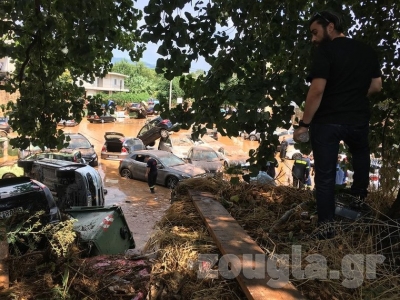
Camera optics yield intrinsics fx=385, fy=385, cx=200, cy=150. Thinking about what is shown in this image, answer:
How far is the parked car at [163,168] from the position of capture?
58.1 ft

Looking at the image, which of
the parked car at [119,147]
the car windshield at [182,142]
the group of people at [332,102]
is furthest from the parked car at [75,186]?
the car windshield at [182,142]

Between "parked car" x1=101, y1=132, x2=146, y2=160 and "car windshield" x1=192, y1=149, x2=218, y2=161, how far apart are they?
4.53m

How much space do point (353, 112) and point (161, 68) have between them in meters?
1.53

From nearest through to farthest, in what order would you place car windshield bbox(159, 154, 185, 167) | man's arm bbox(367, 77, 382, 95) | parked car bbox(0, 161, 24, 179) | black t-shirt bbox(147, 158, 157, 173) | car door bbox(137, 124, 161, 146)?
man's arm bbox(367, 77, 382, 95) → parked car bbox(0, 161, 24, 179) → black t-shirt bbox(147, 158, 157, 173) → car windshield bbox(159, 154, 185, 167) → car door bbox(137, 124, 161, 146)

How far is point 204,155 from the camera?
20469 millimetres

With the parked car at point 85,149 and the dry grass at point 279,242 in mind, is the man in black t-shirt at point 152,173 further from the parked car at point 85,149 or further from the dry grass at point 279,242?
the dry grass at point 279,242

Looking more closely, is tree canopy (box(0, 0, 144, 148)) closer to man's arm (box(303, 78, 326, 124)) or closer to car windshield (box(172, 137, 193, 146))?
man's arm (box(303, 78, 326, 124))

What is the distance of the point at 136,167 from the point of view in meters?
19.4

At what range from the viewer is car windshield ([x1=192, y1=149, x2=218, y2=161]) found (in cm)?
2033

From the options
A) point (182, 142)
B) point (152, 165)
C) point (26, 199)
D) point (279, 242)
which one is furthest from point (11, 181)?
point (182, 142)

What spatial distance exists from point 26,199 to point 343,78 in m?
4.32

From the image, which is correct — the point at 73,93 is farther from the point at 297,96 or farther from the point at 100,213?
the point at 297,96

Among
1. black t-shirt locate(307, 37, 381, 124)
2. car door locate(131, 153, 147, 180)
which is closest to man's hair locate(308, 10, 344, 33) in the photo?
black t-shirt locate(307, 37, 381, 124)

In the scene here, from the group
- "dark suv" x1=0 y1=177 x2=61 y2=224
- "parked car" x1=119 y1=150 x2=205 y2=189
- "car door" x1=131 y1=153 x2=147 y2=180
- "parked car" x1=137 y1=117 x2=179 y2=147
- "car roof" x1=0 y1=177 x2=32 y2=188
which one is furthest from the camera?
"parked car" x1=137 y1=117 x2=179 y2=147
